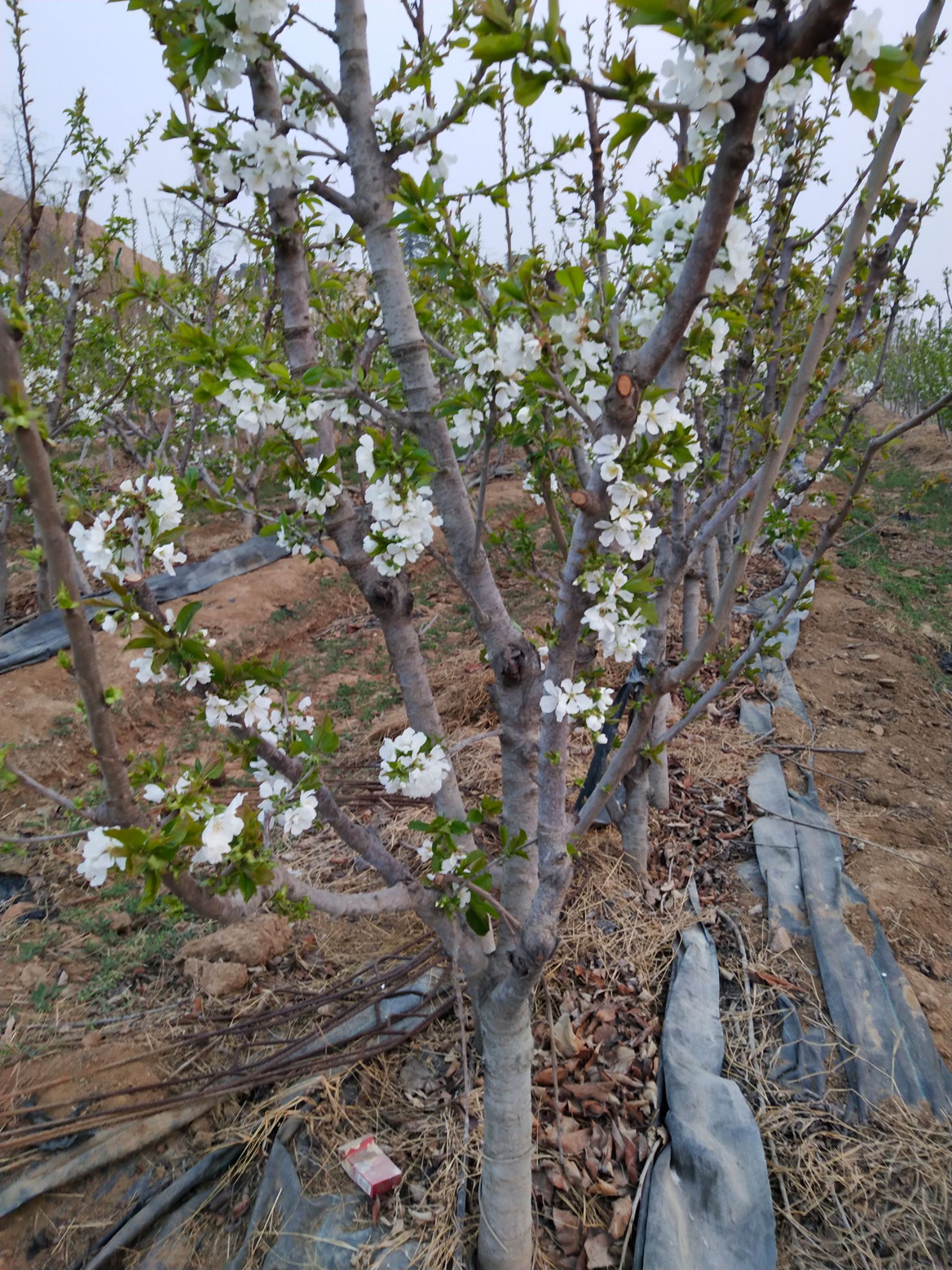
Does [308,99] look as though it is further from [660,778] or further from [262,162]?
[660,778]

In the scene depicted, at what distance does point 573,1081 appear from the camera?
246 centimetres

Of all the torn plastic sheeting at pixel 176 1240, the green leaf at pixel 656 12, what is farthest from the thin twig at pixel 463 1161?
the green leaf at pixel 656 12

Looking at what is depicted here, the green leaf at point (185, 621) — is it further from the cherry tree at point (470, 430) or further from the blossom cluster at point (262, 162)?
the blossom cluster at point (262, 162)

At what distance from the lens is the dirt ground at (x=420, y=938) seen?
229 centimetres

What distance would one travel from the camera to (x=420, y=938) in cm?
319

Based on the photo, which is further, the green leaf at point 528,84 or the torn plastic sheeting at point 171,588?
the torn plastic sheeting at point 171,588

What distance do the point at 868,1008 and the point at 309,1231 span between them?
1.92 meters

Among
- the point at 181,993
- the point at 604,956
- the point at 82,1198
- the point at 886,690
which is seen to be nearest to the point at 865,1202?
the point at 604,956

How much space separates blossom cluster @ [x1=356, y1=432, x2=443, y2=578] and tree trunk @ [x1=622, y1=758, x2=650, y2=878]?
1.78 meters

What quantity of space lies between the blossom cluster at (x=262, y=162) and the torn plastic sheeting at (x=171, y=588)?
4.36 m

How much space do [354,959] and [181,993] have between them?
2.44ft

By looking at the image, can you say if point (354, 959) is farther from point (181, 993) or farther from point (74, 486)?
point (74, 486)

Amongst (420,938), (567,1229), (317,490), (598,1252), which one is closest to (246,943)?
(420,938)

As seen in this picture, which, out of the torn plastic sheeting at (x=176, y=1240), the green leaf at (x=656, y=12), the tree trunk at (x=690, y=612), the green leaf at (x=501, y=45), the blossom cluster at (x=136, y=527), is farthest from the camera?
the tree trunk at (x=690, y=612)
